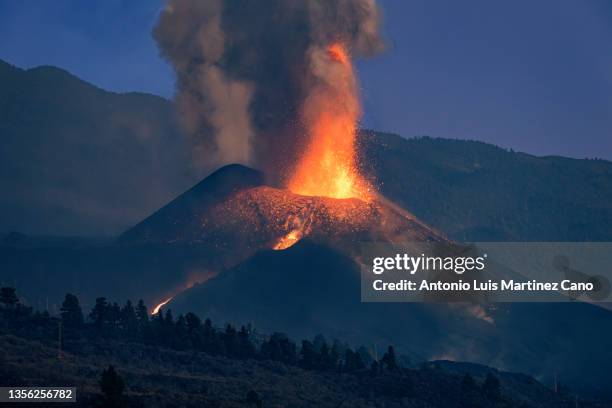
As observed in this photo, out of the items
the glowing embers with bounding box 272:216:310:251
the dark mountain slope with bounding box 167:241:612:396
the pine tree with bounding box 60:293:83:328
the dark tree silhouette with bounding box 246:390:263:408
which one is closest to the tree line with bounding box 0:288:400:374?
the pine tree with bounding box 60:293:83:328

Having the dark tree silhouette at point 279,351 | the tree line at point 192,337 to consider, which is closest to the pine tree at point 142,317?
the tree line at point 192,337

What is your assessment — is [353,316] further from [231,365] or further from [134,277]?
[231,365]

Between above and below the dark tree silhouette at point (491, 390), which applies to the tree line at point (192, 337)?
above

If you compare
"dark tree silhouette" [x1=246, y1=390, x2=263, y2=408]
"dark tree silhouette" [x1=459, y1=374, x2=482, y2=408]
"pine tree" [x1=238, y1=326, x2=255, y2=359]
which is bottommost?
"dark tree silhouette" [x1=246, y1=390, x2=263, y2=408]

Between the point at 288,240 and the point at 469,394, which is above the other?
the point at 288,240

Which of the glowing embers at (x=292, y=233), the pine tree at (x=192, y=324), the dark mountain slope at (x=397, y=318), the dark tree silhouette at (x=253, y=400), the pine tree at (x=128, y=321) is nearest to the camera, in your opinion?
the dark tree silhouette at (x=253, y=400)

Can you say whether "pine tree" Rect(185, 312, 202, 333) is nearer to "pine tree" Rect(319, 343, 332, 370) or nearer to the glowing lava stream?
"pine tree" Rect(319, 343, 332, 370)

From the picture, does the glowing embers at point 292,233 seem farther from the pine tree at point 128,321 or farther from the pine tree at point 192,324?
the pine tree at point 192,324

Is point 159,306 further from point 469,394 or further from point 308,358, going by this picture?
point 469,394

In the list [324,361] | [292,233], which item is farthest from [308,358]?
[292,233]

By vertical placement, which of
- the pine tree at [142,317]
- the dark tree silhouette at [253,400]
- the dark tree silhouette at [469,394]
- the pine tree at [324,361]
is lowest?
the dark tree silhouette at [253,400]

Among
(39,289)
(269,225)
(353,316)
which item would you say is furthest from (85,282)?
(353,316)

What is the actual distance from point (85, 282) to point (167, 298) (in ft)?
57.1

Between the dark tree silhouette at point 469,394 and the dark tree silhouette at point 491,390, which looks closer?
the dark tree silhouette at point 469,394
